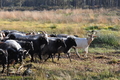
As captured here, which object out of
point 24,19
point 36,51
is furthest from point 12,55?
point 24,19

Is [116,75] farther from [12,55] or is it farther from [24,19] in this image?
[24,19]

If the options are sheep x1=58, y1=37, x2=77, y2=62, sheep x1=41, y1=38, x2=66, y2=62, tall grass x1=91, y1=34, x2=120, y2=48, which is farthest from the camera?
tall grass x1=91, y1=34, x2=120, y2=48

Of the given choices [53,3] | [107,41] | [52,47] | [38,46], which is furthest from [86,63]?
[53,3]

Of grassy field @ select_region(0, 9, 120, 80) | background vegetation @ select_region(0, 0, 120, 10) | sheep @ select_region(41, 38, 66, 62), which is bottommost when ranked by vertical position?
background vegetation @ select_region(0, 0, 120, 10)

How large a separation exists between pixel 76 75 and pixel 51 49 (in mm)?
3898

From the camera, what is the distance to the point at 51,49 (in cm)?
1223

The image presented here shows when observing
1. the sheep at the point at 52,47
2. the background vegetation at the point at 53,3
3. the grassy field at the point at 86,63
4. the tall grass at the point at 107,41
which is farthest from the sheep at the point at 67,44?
the background vegetation at the point at 53,3

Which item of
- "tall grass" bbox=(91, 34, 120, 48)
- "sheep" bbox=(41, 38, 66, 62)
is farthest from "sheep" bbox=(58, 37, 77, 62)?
"tall grass" bbox=(91, 34, 120, 48)

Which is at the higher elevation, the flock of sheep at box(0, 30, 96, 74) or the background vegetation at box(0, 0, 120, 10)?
the flock of sheep at box(0, 30, 96, 74)

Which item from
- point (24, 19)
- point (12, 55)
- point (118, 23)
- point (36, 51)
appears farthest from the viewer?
point (24, 19)

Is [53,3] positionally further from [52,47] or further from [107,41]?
[52,47]

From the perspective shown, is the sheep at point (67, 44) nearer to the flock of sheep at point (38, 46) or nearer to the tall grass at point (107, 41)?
the flock of sheep at point (38, 46)

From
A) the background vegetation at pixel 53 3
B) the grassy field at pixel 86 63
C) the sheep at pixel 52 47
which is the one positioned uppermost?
the sheep at pixel 52 47

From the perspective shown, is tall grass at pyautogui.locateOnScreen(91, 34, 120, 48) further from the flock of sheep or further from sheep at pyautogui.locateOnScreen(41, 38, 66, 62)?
sheep at pyautogui.locateOnScreen(41, 38, 66, 62)
